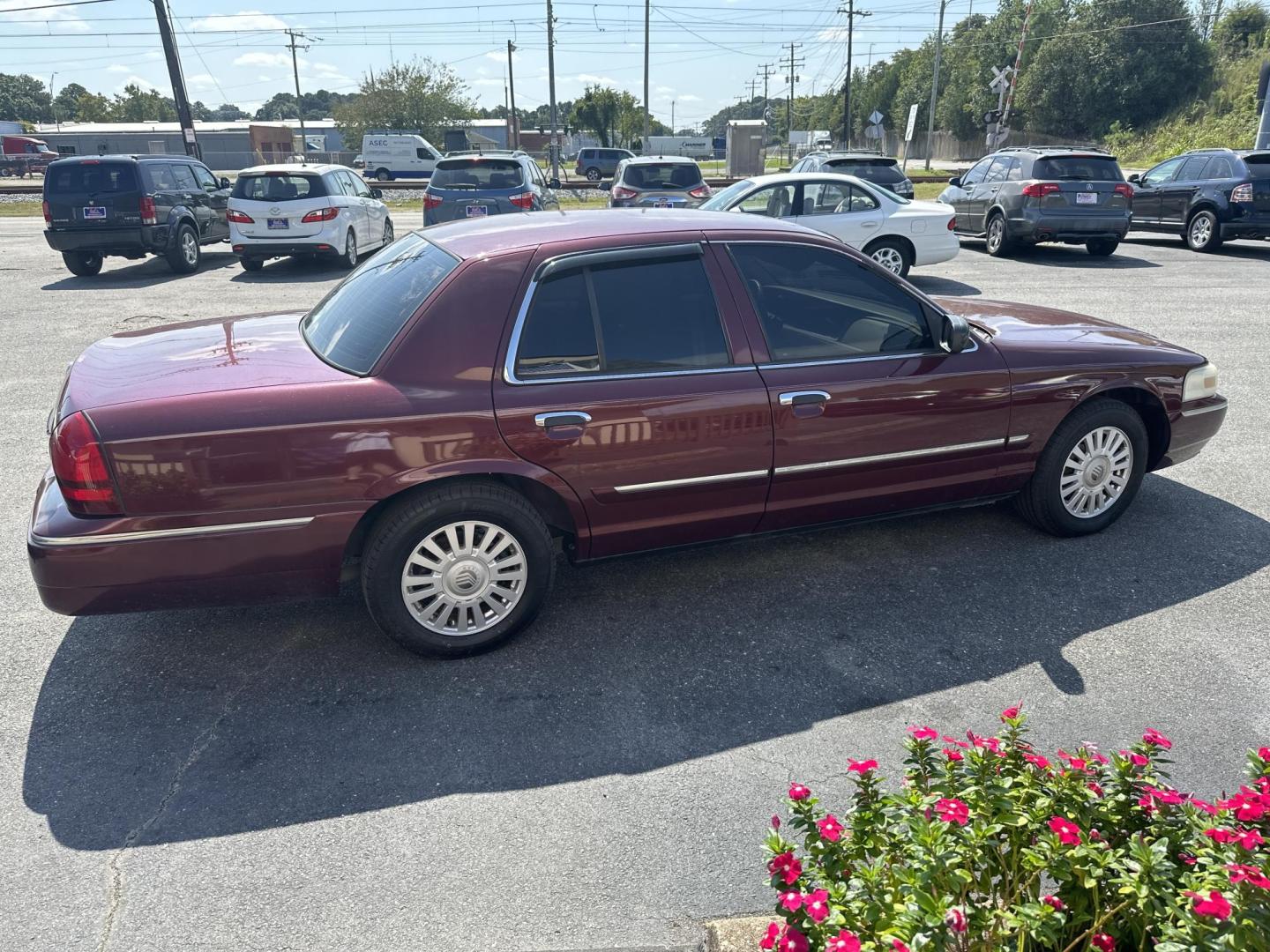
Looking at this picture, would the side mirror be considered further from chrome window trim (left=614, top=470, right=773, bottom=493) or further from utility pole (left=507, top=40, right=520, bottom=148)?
utility pole (left=507, top=40, right=520, bottom=148)

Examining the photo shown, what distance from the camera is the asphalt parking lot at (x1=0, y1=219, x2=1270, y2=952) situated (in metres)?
2.61

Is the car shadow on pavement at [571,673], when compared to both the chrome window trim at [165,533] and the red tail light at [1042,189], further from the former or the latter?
the red tail light at [1042,189]

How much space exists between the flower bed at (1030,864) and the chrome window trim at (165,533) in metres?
2.16

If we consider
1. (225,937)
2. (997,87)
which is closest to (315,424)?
(225,937)

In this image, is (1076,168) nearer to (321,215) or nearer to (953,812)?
(321,215)

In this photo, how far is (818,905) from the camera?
1.84 m

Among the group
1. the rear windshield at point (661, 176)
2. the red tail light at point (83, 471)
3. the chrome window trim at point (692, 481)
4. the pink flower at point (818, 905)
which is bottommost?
the pink flower at point (818, 905)

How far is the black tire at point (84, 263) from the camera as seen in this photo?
13992 mm

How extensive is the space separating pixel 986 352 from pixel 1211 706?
1776 millimetres

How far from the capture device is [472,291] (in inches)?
143

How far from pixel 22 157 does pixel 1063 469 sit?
182 ft

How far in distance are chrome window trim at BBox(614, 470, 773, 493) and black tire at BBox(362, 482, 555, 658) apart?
0.39m

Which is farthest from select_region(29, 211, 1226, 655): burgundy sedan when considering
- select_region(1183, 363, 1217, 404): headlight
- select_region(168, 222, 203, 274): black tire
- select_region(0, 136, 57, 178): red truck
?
select_region(0, 136, 57, 178): red truck

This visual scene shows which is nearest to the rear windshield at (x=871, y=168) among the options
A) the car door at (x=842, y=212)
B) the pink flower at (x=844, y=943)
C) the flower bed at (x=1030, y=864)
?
the car door at (x=842, y=212)
